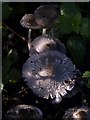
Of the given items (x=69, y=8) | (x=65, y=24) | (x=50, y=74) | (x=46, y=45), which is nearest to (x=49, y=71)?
(x=50, y=74)

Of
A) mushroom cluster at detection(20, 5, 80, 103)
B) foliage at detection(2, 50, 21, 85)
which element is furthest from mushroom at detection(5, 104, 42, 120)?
foliage at detection(2, 50, 21, 85)

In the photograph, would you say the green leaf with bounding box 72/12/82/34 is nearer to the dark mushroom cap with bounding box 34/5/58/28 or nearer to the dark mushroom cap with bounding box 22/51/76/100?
the dark mushroom cap with bounding box 34/5/58/28

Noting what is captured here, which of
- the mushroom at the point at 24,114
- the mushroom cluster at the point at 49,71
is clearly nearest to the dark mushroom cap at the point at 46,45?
the mushroom cluster at the point at 49,71

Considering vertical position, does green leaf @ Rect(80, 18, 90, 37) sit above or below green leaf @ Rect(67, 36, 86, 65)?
above

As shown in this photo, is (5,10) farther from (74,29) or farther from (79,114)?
(79,114)

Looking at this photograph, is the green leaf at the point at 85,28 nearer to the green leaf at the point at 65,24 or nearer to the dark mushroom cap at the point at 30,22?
the green leaf at the point at 65,24

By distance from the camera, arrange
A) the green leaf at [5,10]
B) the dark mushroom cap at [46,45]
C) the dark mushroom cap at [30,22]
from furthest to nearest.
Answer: the green leaf at [5,10]
the dark mushroom cap at [30,22]
the dark mushroom cap at [46,45]

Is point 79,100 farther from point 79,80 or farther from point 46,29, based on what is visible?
point 46,29
